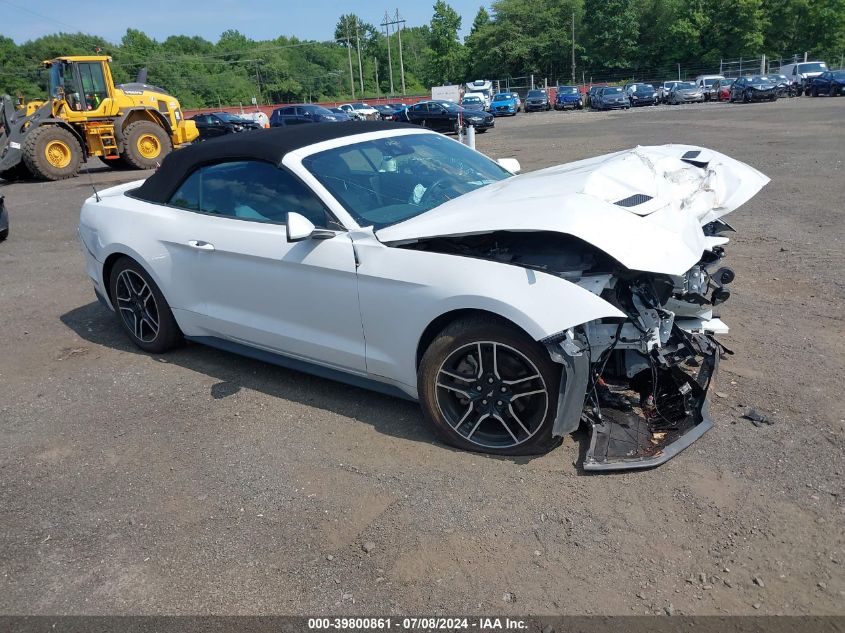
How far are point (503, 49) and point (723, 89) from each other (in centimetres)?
4174

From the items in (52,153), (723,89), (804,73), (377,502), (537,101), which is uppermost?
(804,73)

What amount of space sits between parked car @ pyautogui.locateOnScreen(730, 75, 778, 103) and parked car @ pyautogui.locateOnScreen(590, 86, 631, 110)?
21.9ft

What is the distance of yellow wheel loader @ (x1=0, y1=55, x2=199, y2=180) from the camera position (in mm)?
17391

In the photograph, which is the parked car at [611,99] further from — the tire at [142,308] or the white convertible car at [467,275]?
the tire at [142,308]

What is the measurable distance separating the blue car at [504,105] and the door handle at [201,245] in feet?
148

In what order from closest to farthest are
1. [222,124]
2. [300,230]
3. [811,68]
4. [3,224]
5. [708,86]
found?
1. [300,230]
2. [3,224]
3. [222,124]
4. [811,68]
5. [708,86]

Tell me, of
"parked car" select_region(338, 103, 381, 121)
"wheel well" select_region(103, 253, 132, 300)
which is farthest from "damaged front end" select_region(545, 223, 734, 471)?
"parked car" select_region(338, 103, 381, 121)

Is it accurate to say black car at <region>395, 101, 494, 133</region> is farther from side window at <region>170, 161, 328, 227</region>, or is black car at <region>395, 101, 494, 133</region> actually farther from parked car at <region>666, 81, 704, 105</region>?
side window at <region>170, 161, 328, 227</region>

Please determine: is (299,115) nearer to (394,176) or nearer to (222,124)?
(222,124)

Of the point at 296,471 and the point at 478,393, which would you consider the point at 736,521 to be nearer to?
the point at 478,393

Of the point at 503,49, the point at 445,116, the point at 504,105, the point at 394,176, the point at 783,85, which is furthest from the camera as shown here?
the point at 503,49

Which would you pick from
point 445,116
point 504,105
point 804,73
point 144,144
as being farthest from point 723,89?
point 144,144

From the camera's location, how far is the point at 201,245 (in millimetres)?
4336

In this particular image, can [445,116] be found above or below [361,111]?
below
